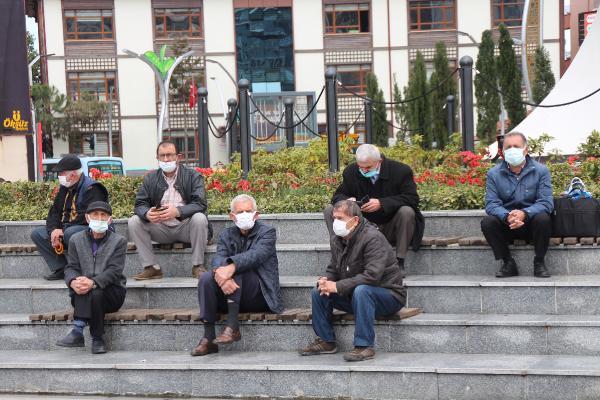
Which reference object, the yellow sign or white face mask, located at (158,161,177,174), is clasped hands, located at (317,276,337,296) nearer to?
white face mask, located at (158,161,177,174)

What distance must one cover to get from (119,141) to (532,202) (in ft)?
185

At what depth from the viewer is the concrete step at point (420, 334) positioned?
28.9 feet

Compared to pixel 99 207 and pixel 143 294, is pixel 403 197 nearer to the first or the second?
pixel 143 294

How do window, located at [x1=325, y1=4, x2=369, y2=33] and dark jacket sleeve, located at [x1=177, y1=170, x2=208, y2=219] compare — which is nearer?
dark jacket sleeve, located at [x1=177, y1=170, x2=208, y2=219]

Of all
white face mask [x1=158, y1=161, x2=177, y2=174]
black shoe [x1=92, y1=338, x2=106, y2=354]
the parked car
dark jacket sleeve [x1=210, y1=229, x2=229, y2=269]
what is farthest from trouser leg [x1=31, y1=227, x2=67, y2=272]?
the parked car

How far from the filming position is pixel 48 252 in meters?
11.5

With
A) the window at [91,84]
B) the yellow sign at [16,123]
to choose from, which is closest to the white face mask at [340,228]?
the yellow sign at [16,123]

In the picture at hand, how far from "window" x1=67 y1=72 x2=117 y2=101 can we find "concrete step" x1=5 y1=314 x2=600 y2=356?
55648mm

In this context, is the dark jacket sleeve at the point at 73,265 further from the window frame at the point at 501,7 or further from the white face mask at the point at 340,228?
the window frame at the point at 501,7

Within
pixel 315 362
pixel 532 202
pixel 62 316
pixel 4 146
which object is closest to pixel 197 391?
pixel 315 362

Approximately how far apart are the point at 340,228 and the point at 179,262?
263 cm

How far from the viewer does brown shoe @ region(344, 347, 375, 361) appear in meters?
8.86

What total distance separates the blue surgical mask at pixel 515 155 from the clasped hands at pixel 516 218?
0.55 m

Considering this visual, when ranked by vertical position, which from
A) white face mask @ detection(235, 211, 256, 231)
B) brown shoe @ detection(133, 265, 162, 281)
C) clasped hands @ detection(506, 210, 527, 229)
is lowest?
brown shoe @ detection(133, 265, 162, 281)
